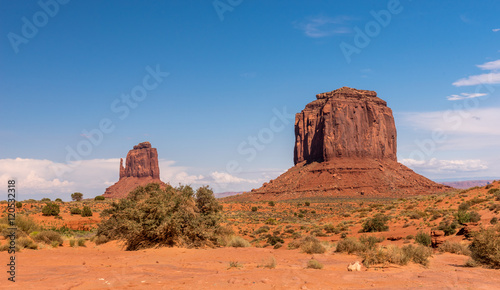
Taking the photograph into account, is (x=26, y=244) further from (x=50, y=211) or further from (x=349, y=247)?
(x=50, y=211)

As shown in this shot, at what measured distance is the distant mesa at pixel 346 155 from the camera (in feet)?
315

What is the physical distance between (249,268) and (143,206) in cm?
862

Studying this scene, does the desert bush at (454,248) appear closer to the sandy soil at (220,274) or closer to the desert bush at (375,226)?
the sandy soil at (220,274)

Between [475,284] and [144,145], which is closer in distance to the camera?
[475,284]

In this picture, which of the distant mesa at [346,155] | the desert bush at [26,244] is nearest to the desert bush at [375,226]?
the desert bush at [26,244]

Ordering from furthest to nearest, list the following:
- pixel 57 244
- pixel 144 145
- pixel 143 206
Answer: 1. pixel 144 145
2. pixel 57 244
3. pixel 143 206

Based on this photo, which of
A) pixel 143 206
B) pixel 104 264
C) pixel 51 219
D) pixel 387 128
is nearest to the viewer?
pixel 104 264

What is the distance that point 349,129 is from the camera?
11944 centimetres

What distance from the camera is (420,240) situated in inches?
790

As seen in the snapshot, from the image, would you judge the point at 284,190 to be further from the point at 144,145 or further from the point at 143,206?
the point at 144,145

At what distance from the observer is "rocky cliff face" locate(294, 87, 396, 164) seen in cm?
11631

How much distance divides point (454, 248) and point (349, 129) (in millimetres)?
105214

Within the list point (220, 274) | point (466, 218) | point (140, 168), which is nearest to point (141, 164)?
point (140, 168)

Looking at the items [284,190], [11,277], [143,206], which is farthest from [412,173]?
[11,277]
